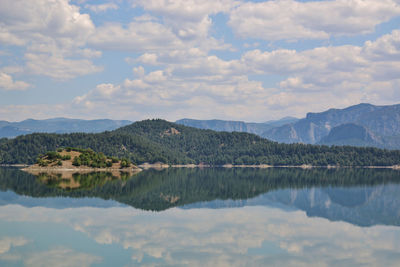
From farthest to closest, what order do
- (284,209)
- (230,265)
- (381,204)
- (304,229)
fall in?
1. (381,204)
2. (284,209)
3. (304,229)
4. (230,265)

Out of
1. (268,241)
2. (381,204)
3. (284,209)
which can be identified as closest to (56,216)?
(268,241)

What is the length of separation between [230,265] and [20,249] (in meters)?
24.0

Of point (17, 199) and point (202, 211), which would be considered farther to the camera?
point (17, 199)

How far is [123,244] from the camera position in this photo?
2094 inches

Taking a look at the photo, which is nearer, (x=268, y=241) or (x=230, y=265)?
(x=230, y=265)

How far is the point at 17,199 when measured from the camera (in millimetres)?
98500

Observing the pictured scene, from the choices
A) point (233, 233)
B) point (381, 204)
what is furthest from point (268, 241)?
point (381, 204)

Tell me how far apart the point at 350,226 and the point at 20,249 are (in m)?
50.6

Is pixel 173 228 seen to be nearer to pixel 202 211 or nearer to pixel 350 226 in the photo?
pixel 202 211

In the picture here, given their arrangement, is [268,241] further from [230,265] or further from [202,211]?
[202,211]

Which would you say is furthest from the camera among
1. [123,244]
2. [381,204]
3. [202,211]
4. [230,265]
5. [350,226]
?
[381,204]

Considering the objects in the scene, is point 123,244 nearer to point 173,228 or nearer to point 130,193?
point 173,228

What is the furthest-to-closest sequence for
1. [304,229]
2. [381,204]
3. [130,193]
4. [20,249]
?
[130,193] < [381,204] < [304,229] < [20,249]

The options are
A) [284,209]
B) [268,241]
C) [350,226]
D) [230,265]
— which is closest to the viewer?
[230,265]
